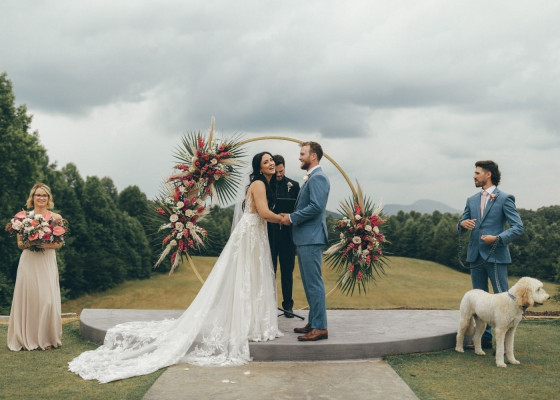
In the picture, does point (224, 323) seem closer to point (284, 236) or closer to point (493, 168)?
point (284, 236)

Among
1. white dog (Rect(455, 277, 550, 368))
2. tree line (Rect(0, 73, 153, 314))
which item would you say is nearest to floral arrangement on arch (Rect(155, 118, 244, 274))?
white dog (Rect(455, 277, 550, 368))

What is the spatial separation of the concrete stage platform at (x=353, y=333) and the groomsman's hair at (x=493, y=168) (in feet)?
7.55

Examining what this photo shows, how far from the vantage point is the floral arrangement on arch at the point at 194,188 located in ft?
28.8

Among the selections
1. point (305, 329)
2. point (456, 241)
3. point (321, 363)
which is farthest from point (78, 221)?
point (321, 363)

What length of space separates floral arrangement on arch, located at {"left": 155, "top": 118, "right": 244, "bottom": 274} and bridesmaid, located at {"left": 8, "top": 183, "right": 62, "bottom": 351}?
1.78 m

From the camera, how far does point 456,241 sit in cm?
5291

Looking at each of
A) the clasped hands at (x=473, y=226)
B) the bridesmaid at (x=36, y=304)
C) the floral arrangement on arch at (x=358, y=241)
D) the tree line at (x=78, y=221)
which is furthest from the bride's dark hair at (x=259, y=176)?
the tree line at (x=78, y=221)

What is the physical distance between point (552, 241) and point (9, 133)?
36.3 metres

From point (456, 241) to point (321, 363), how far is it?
49201 mm

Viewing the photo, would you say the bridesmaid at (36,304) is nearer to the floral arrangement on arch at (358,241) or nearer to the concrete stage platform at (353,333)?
the concrete stage platform at (353,333)

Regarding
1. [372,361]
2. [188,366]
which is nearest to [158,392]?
[188,366]

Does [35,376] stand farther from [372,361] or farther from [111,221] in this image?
[111,221]

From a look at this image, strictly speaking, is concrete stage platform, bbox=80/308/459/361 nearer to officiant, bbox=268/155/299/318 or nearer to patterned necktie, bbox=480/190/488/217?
officiant, bbox=268/155/299/318

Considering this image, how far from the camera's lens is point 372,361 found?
6.92 m
